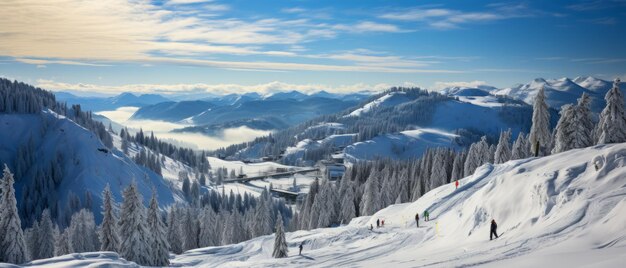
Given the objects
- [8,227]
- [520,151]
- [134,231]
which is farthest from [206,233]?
[520,151]

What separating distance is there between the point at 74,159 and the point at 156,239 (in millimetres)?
138834

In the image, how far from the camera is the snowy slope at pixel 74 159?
5979 inches

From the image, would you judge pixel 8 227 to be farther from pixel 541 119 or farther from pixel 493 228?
pixel 541 119

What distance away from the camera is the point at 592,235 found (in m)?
22.0

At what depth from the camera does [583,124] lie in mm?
57469

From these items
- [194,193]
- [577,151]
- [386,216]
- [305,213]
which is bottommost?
[194,193]

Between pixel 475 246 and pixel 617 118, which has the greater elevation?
pixel 617 118

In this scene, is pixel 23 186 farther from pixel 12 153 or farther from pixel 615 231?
pixel 615 231

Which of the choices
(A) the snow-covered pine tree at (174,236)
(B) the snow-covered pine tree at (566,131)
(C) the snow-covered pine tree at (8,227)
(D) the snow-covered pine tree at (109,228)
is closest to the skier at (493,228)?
(B) the snow-covered pine tree at (566,131)

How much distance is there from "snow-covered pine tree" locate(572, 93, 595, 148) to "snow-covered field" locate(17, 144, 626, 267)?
20276 millimetres

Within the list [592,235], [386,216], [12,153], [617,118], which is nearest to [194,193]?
[12,153]

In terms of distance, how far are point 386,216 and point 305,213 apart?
4205cm

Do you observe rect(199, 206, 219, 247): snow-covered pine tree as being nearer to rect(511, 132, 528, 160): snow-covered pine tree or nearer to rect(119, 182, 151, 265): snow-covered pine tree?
rect(119, 182, 151, 265): snow-covered pine tree

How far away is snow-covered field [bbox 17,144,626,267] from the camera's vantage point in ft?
68.9
